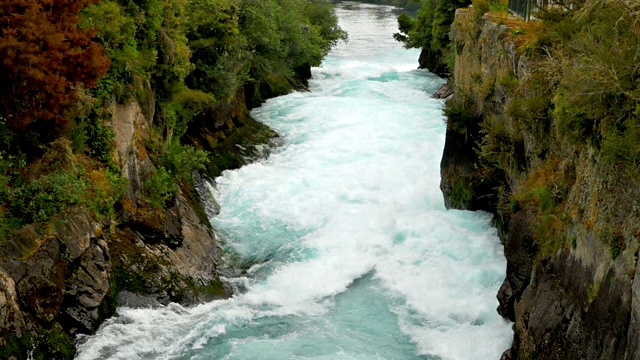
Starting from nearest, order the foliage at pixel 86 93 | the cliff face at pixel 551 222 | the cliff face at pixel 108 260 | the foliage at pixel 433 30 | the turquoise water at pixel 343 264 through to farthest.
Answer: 1. the cliff face at pixel 551 222
2. the cliff face at pixel 108 260
3. the foliage at pixel 86 93
4. the turquoise water at pixel 343 264
5. the foliage at pixel 433 30

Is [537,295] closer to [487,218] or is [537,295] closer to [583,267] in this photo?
[583,267]

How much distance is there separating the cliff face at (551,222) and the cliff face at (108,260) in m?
6.81

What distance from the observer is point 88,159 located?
Answer: 13297 mm

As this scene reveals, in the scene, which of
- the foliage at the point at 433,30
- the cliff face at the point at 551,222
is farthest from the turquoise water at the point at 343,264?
the foliage at the point at 433,30

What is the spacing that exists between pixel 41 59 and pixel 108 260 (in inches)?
149

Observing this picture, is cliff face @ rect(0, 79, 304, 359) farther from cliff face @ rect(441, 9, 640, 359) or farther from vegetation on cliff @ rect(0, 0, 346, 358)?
cliff face @ rect(441, 9, 640, 359)

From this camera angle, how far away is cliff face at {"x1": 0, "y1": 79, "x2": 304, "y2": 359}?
410 inches

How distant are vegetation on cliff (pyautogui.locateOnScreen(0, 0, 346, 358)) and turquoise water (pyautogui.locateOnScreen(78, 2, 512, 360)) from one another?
1.07m

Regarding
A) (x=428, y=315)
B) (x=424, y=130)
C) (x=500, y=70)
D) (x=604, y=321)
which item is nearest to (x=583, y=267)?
(x=604, y=321)

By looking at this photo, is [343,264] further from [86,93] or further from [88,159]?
[86,93]

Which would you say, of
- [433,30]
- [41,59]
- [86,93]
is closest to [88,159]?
[86,93]

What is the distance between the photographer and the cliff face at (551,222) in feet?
28.3

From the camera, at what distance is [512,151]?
548 inches

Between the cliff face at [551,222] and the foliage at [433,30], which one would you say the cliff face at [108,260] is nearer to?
the cliff face at [551,222]
